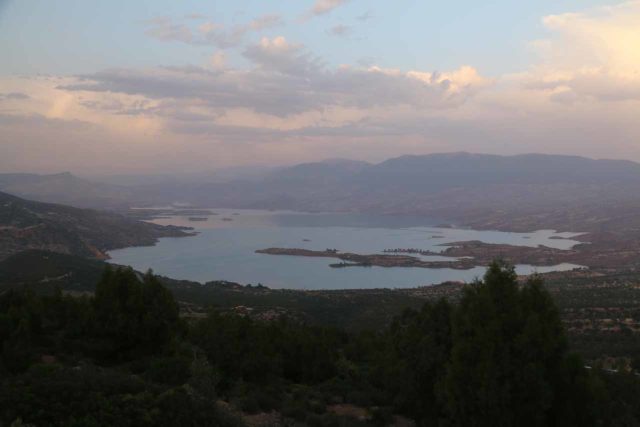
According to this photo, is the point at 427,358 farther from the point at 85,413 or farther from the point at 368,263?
the point at 368,263

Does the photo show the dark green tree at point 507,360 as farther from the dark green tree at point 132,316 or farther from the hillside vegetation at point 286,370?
the dark green tree at point 132,316

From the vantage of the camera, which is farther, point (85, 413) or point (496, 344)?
point (496, 344)

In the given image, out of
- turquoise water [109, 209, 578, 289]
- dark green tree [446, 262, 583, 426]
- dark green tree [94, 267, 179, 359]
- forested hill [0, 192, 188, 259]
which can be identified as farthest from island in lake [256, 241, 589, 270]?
dark green tree [446, 262, 583, 426]

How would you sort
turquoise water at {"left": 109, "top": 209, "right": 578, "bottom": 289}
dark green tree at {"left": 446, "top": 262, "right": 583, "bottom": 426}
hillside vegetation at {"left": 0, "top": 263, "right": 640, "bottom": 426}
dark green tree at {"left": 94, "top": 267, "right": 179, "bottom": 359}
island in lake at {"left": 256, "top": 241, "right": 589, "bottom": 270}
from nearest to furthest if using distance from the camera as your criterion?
hillside vegetation at {"left": 0, "top": 263, "right": 640, "bottom": 426}
dark green tree at {"left": 446, "top": 262, "right": 583, "bottom": 426}
dark green tree at {"left": 94, "top": 267, "right": 179, "bottom": 359}
turquoise water at {"left": 109, "top": 209, "right": 578, "bottom": 289}
island in lake at {"left": 256, "top": 241, "right": 589, "bottom": 270}

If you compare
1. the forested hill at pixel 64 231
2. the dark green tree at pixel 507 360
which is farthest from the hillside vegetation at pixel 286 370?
the forested hill at pixel 64 231

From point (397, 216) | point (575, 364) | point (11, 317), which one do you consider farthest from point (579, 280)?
point (397, 216)

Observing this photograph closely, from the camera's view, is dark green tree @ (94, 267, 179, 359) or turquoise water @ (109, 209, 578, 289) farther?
turquoise water @ (109, 209, 578, 289)

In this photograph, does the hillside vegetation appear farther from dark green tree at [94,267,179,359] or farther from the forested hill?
the forested hill
